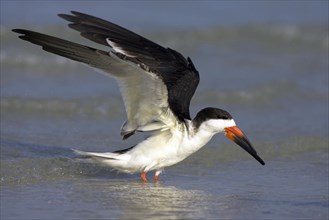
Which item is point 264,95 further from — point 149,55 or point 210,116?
point 149,55

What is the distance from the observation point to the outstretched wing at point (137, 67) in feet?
23.6

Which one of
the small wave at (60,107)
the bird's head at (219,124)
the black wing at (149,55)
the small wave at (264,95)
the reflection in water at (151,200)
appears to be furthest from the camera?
the small wave at (264,95)

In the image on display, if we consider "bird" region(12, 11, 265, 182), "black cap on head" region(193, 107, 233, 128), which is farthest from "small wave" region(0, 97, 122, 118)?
"black cap on head" region(193, 107, 233, 128)

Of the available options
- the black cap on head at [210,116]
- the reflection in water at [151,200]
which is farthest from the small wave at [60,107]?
the black cap on head at [210,116]

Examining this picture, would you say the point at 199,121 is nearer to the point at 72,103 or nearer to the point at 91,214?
the point at 91,214

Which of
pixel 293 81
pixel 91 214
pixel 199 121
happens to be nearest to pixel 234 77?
pixel 293 81

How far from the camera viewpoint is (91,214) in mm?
6621

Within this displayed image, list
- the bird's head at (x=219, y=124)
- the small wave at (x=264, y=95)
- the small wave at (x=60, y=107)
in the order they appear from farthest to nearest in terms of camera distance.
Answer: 1. the small wave at (x=264, y=95)
2. the small wave at (x=60, y=107)
3. the bird's head at (x=219, y=124)

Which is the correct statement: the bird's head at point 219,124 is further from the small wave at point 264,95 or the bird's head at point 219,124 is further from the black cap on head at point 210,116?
the small wave at point 264,95

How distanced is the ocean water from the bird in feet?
0.78

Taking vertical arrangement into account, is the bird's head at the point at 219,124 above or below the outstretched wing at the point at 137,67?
below

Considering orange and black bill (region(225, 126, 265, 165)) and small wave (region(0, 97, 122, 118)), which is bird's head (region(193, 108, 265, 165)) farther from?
small wave (region(0, 97, 122, 118))

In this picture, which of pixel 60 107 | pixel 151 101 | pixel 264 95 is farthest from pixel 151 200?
pixel 264 95

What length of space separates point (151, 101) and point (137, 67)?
0.59 metres
